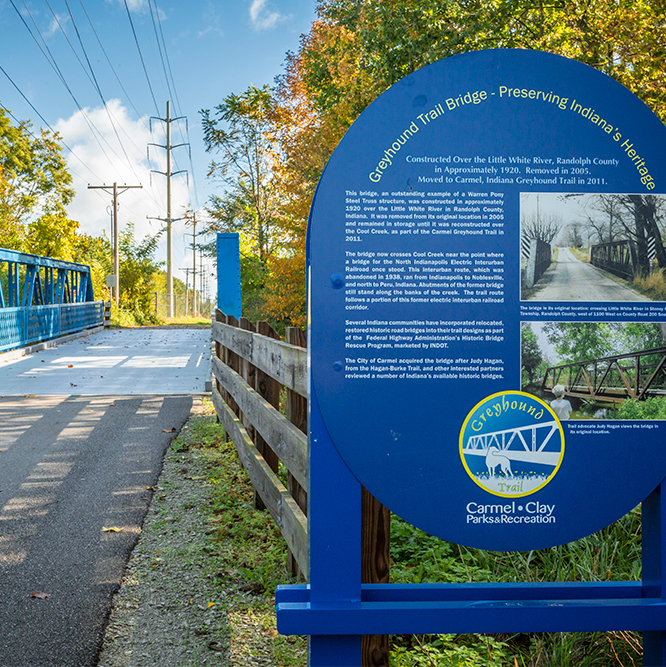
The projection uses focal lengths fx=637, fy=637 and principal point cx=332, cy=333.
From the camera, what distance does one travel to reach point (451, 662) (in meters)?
2.69

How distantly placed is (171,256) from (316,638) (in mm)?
44849

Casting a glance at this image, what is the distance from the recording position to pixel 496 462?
190cm

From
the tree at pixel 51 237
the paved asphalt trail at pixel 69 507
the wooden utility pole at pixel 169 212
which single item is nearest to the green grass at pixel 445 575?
the paved asphalt trail at pixel 69 507

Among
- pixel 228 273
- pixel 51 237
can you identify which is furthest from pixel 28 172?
pixel 228 273

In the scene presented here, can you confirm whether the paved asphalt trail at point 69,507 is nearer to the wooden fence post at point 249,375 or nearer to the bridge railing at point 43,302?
the wooden fence post at point 249,375

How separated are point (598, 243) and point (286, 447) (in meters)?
2.13

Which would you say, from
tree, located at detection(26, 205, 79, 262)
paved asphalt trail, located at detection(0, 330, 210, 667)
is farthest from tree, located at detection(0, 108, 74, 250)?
paved asphalt trail, located at detection(0, 330, 210, 667)

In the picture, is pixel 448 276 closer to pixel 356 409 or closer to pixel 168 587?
pixel 356 409

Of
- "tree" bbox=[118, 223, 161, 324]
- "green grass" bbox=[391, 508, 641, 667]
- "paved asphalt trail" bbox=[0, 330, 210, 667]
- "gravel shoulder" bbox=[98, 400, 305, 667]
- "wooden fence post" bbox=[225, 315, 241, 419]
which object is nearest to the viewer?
"green grass" bbox=[391, 508, 641, 667]

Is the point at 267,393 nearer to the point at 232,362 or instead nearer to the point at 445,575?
the point at 445,575

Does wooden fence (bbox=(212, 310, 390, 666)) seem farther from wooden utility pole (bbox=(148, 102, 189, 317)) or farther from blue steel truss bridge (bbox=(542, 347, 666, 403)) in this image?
wooden utility pole (bbox=(148, 102, 189, 317))

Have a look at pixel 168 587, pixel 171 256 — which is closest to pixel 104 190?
pixel 171 256

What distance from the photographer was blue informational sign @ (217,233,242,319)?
847 centimetres

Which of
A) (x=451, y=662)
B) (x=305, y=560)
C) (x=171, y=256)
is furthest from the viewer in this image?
(x=171, y=256)
